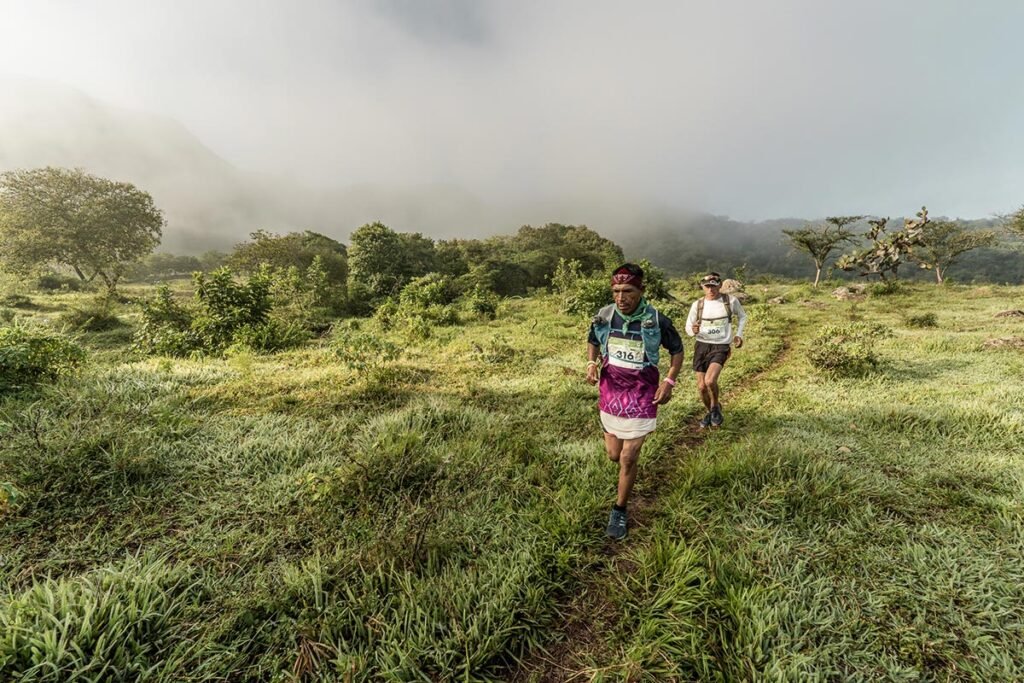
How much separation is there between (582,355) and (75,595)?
9.51m

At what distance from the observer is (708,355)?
629cm

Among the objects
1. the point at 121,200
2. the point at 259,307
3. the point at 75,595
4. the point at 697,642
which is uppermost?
the point at 121,200

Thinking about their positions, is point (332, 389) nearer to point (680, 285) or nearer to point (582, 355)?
point (582, 355)

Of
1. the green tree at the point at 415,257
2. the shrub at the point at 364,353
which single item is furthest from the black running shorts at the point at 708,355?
the green tree at the point at 415,257

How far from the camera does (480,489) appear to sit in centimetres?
425

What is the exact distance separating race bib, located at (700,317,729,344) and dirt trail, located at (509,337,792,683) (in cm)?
273

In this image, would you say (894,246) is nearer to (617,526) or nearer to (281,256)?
(617,526)

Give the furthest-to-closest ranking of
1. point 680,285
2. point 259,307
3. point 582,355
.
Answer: point 680,285 < point 259,307 < point 582,355

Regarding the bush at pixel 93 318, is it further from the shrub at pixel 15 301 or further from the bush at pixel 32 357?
the bush at pixel 32 357

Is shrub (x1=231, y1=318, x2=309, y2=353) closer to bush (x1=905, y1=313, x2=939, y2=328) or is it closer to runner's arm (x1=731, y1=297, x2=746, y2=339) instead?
runner's arm (x1=731, y1=297, x2=746, y2=339)

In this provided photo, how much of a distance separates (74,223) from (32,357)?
114 feet

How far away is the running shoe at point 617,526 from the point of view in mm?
3668

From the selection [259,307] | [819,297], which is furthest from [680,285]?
[259,307]

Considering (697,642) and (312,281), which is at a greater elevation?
(312,281)
